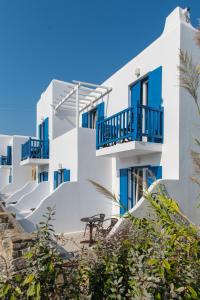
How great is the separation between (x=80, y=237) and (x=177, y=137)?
497 centimetres

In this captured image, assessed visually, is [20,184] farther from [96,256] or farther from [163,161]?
[96,256]

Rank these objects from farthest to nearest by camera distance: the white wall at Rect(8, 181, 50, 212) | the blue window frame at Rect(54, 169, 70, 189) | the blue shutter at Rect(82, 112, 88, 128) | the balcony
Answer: the balcony < the blue shutter at Rect(82, 112, 88, 128) < the white wall at Rect(8, 181, 50, 212) < the blue window frame at Rect(54, 169, 70, 189)

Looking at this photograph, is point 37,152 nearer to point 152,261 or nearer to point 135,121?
point 135,121

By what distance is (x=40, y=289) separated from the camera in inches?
96.0

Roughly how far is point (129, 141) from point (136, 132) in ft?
1.58

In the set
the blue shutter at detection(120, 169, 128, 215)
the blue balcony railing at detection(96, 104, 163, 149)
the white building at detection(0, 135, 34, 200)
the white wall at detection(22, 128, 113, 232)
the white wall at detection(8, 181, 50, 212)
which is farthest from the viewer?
the white building at detection(0, 135, 34, 200)

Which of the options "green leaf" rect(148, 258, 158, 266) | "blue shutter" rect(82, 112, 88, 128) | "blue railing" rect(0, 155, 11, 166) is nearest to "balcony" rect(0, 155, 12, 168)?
"blue railing" rect(0, 155, 11, 166)

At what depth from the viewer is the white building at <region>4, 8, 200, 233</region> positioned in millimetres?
7094

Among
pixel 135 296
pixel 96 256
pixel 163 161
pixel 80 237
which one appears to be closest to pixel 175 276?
pixel 135 296

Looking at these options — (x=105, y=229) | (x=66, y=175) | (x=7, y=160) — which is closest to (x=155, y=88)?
(x=105, y=229)

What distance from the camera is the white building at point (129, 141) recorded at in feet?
23.3

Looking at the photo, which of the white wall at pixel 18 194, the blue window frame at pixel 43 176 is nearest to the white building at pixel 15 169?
the white wall at pixel 18 194

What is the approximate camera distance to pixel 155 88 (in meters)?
7.98

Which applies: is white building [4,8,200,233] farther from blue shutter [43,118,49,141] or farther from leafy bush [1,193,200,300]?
leafy bush [1,193,200,300]
